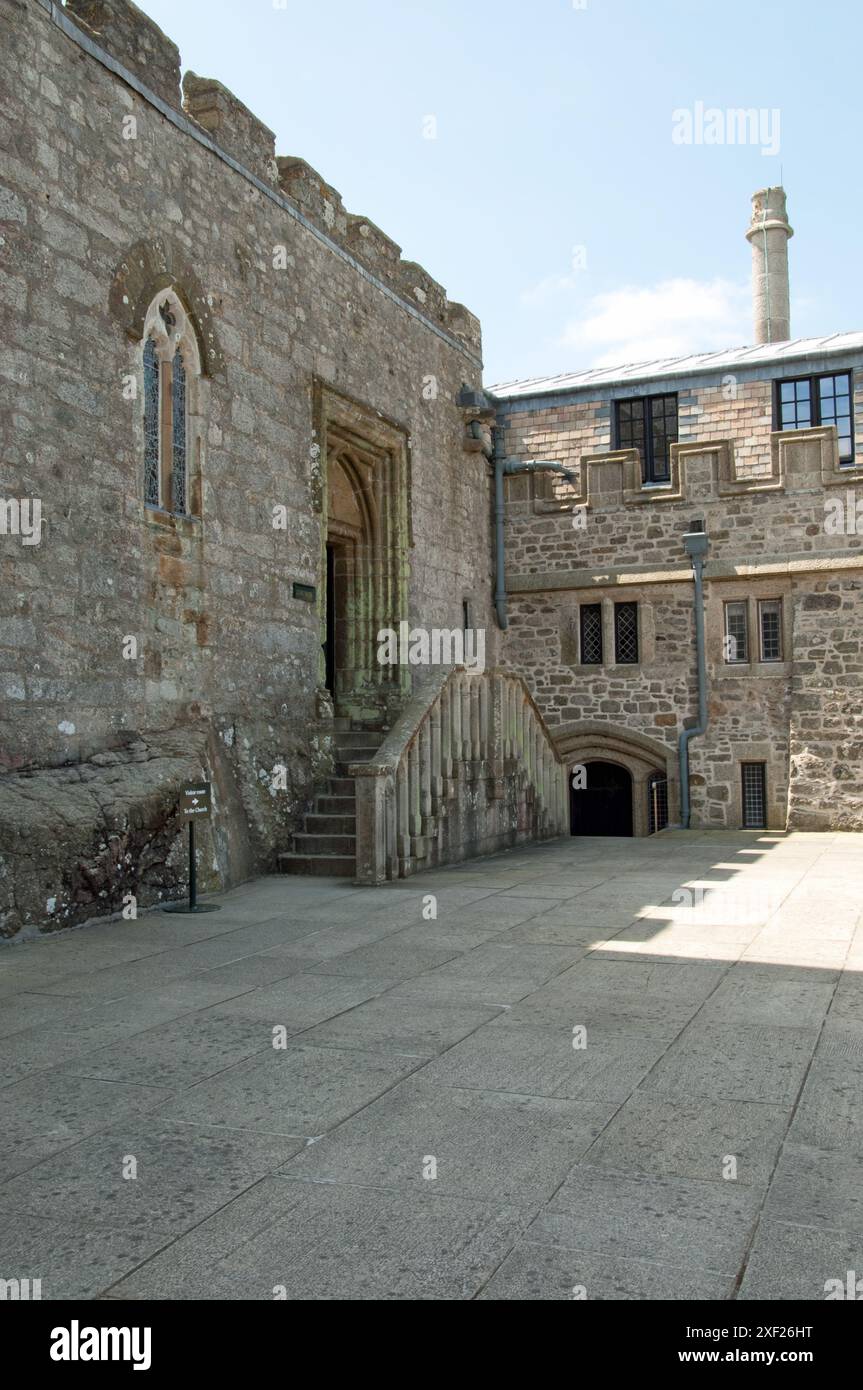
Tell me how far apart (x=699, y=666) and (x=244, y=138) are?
29.0 ft

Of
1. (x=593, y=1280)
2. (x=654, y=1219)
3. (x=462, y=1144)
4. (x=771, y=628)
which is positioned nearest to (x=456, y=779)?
(x=771, y=628)

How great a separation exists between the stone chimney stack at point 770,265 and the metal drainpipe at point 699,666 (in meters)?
6.87

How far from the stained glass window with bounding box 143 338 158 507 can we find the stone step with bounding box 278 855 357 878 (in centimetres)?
318

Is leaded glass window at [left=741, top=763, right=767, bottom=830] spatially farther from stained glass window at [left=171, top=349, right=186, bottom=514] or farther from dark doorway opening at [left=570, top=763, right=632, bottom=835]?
stained glass window at [left=171, top=349, right=186, bottom=514]

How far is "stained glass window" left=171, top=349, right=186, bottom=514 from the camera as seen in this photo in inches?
360

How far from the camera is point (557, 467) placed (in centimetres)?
1667

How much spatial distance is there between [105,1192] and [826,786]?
12860mm

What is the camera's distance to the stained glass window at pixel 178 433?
9.15 m

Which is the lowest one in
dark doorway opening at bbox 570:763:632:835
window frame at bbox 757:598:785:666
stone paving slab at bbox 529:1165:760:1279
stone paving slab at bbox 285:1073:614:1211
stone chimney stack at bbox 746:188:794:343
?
dark doorway opening at bbox 570:763:632:835

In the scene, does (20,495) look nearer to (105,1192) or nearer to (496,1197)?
(105,1192)

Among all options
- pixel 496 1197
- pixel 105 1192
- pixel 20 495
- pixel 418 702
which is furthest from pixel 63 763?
pixel 496 1197

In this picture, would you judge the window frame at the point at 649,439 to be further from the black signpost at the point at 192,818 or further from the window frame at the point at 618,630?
the black signpost at the point at 192,818

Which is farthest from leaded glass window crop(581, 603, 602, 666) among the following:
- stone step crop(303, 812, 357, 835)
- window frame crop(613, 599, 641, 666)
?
stone step crop(303, 812, 357, 835)

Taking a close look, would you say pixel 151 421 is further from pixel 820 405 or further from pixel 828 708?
pixel 820 405
